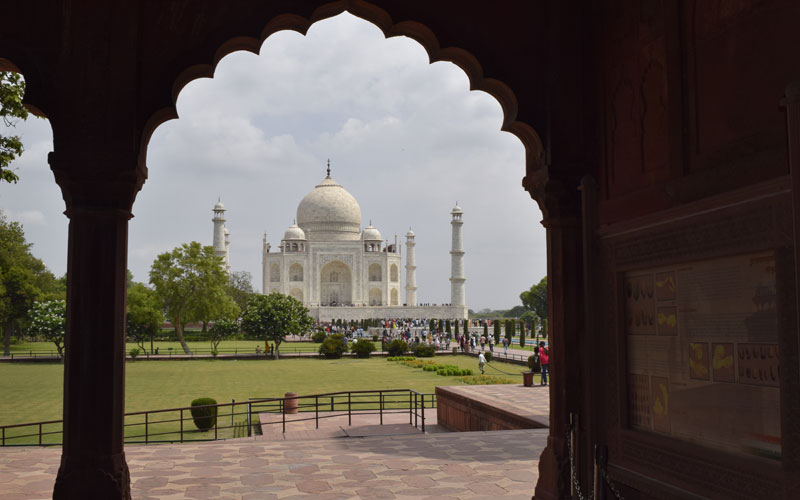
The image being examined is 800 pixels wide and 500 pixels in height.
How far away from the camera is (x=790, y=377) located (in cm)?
261

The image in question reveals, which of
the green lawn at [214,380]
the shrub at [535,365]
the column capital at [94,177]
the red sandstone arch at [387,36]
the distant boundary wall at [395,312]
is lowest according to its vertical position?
the green lawn at [214,380]

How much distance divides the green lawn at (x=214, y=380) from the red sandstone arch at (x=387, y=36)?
8.26 m

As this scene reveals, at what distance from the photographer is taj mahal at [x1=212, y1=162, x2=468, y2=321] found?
57.4m

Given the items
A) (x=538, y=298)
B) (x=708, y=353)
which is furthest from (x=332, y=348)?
(x=538, y=298)

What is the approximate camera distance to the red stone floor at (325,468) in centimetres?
520

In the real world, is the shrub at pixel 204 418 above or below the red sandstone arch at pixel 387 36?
below

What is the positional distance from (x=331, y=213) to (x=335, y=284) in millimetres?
6373

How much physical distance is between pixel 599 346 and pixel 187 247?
1136 inches

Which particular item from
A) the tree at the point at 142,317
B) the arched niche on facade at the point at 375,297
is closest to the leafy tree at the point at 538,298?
the arched niche on facade at the point at 375,297

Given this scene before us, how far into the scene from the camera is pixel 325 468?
20.1ft

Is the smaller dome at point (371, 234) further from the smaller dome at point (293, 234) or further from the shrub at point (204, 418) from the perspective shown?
the shrub at point (204, 418)

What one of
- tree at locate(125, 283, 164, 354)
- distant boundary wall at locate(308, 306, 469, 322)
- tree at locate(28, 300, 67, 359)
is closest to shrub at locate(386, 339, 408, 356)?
tree at locate(125, 283, 164, 354)

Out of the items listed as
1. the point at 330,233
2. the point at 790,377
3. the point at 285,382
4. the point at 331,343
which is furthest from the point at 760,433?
the point at 330,233

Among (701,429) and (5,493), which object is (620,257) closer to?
(701,429)
